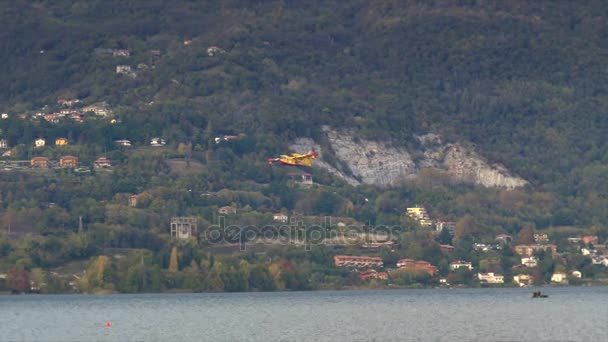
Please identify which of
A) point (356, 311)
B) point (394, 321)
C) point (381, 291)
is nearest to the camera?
point (394, 321)

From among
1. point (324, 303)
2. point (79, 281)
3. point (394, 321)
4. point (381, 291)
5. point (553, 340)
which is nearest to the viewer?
point (553, 340)

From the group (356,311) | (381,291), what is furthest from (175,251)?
(356,311)

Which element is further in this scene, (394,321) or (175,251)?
(175,251)

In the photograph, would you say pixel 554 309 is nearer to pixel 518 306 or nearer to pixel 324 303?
pixel 518 306

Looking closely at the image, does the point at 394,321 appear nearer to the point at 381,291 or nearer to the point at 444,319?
the point at 444,319

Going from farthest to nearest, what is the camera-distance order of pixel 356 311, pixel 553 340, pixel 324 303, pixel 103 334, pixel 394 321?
1. pixel 324 303
2. pixel 356 311
3. pixel 394 321
4. pixel 103 334
5. pixel 553 340

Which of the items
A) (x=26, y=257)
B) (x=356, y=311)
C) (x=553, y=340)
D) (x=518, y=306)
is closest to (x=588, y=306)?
(x=518, y=306)
